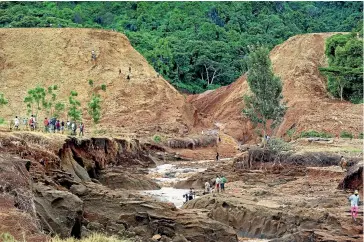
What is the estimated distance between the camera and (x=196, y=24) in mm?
119438

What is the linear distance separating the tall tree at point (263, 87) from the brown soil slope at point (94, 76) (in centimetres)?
1997

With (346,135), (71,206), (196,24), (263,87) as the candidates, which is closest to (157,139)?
(263,87)

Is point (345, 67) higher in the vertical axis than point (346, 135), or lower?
higher

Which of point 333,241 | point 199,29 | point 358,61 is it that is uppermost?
point 199,29

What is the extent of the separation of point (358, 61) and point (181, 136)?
64.2ft

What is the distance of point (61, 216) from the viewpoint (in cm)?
1830

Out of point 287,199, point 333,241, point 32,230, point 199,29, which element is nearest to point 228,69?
point 199,29

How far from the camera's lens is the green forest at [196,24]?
101 metres

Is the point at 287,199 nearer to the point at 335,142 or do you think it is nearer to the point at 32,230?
the point at 32,230

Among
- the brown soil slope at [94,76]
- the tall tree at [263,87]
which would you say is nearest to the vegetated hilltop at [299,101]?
the brown soil slope at [94,76]

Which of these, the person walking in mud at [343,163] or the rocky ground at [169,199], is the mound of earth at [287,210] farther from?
the person walking in mud at [343,163]

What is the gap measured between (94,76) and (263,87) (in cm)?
3165

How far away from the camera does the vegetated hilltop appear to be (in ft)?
203

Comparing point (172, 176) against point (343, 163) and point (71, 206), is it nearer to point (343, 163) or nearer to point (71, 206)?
point (343, 163)
